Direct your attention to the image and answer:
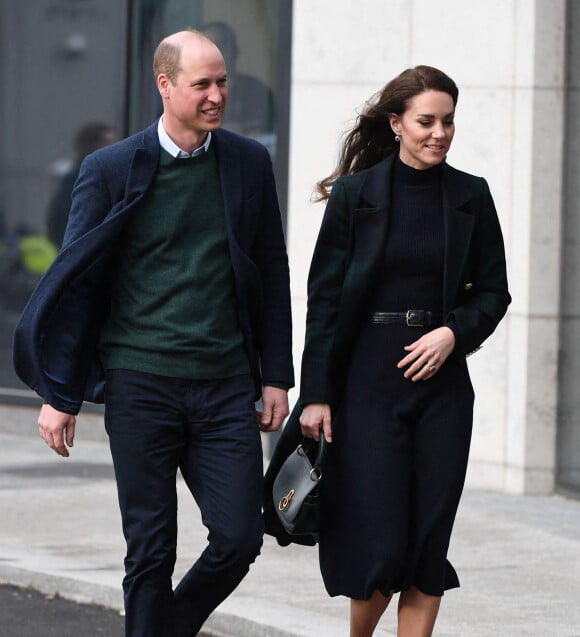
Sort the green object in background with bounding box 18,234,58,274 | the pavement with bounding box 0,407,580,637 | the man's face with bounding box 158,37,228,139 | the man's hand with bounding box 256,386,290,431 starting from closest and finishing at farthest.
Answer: the man's face with bounding box 158,37,228,139 < the man's hand with bounding box 256,386,290,431 < the pavement with bounding box 0,407,580,637 < the green object in background with bounding box 18,234,58,274

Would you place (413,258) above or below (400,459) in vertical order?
above

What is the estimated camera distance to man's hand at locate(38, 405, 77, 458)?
4.74m

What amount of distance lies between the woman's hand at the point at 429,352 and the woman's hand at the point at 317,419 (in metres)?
0.28

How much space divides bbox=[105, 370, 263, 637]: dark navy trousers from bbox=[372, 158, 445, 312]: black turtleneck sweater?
49 centimetres

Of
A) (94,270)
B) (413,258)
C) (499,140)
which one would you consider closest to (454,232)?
(413,258)

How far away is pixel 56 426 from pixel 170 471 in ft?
1.13

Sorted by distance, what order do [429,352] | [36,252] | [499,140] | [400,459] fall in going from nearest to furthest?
[429,352] → [400,459] → [499,140] → [36,252]

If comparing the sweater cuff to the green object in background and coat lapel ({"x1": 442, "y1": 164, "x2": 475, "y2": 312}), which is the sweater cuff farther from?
the green object in background

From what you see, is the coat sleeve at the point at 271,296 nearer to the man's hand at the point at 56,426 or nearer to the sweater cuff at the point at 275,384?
the sweater cuff at the point at 275,384

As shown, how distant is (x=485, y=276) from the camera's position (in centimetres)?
498

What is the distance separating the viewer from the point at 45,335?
4.80 metres

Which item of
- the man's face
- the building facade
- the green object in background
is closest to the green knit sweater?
the man's face

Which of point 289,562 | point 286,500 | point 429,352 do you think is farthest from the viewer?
point 289,562

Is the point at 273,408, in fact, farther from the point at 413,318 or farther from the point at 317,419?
the point at 413,318
